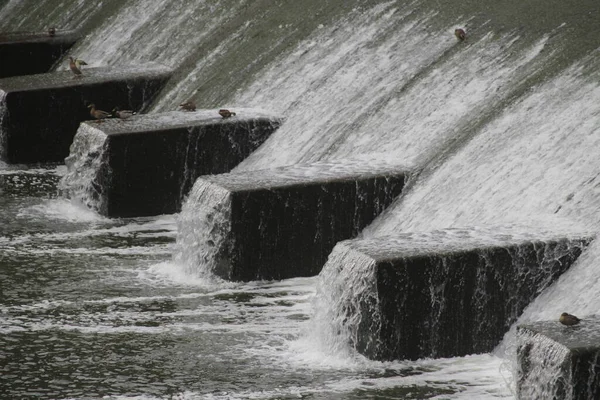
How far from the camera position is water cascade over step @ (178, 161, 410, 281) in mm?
10406

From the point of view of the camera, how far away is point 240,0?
17219 millimetres

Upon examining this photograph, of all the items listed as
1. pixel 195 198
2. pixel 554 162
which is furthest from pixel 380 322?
pixel 195 198

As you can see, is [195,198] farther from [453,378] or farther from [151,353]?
[453,378]

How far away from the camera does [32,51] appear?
1905 centimetres

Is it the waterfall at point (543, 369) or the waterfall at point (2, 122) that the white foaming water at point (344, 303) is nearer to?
the waterfall at point (543, 369)

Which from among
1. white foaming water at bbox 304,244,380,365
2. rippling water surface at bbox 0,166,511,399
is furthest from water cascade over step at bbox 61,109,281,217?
white foaming water at bbox 304,244,380,365

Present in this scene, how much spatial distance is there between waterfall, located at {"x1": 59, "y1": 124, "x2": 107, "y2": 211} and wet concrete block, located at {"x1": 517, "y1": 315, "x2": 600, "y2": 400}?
20.1 feet

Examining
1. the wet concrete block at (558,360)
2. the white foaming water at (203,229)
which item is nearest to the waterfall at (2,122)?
the white foaming water at (203,229)

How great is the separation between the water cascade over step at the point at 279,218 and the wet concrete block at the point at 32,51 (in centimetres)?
868

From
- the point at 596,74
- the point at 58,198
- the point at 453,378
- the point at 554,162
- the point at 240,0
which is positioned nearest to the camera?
the point at 453,378

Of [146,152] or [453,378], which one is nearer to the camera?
[453,378]

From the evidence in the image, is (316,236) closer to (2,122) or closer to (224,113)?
(224,113)

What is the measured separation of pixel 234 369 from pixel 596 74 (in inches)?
160

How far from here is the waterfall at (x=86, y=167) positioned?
12.7 metres
